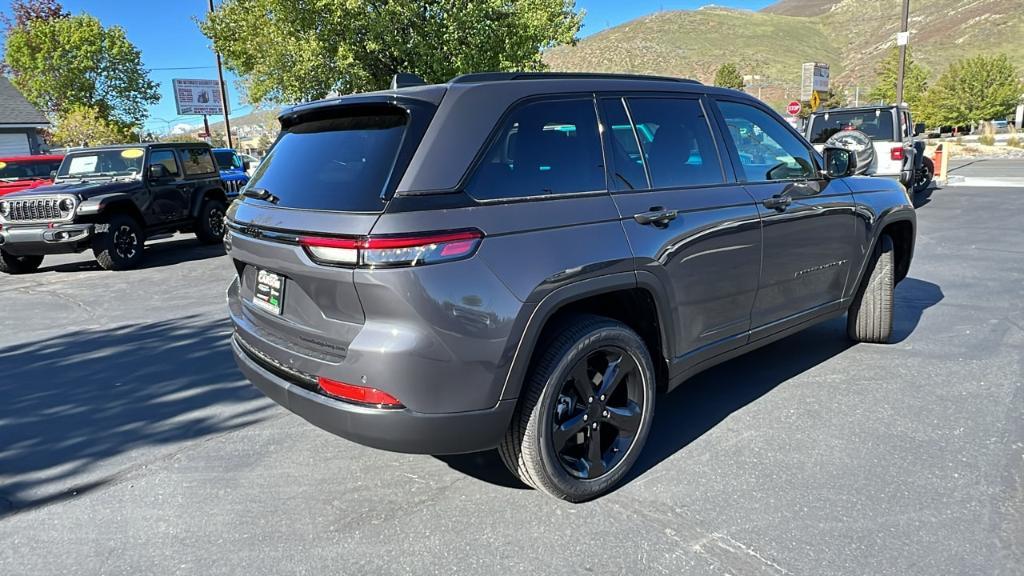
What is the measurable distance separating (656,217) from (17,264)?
33.1 ft

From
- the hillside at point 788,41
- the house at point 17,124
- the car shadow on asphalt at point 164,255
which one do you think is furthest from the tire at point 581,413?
the hillside at point 788,41

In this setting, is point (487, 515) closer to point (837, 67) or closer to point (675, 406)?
point (675, 406)

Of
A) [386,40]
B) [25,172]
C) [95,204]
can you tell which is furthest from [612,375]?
[25,172]

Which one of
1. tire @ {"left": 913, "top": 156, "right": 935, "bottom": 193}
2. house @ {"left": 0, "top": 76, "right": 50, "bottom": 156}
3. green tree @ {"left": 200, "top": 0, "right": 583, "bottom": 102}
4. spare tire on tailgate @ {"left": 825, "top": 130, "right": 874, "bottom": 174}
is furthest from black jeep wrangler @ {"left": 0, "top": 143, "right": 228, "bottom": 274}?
house @ {"left": 0, "top": 76, "right": 50, "bottom": 156}

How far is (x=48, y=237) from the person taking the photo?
8.66 metres

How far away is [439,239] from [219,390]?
108 inches

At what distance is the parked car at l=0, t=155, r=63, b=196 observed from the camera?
1310 centimetres

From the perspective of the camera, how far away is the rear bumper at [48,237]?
868 centimetres

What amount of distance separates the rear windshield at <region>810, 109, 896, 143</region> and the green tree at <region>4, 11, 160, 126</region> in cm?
3834

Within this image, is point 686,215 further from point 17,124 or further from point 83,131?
point 83,131

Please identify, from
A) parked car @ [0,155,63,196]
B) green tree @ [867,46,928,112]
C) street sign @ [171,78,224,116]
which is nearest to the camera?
parked car @ [0,155,63,196]

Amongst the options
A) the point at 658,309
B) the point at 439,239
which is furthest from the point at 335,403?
the point at 658,309

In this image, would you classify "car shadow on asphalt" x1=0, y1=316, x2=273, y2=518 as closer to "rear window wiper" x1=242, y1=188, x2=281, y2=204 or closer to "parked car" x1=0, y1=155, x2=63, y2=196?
"rear window wiper" x1=242, y1=188, x2=281, y2=204

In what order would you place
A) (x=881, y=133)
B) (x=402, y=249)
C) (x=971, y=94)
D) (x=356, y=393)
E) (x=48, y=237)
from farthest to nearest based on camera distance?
(x=971, y=94) → (x=881, y=133) → (x=48, y=237) → (x=356, y=393) → (x=402, y=249)
